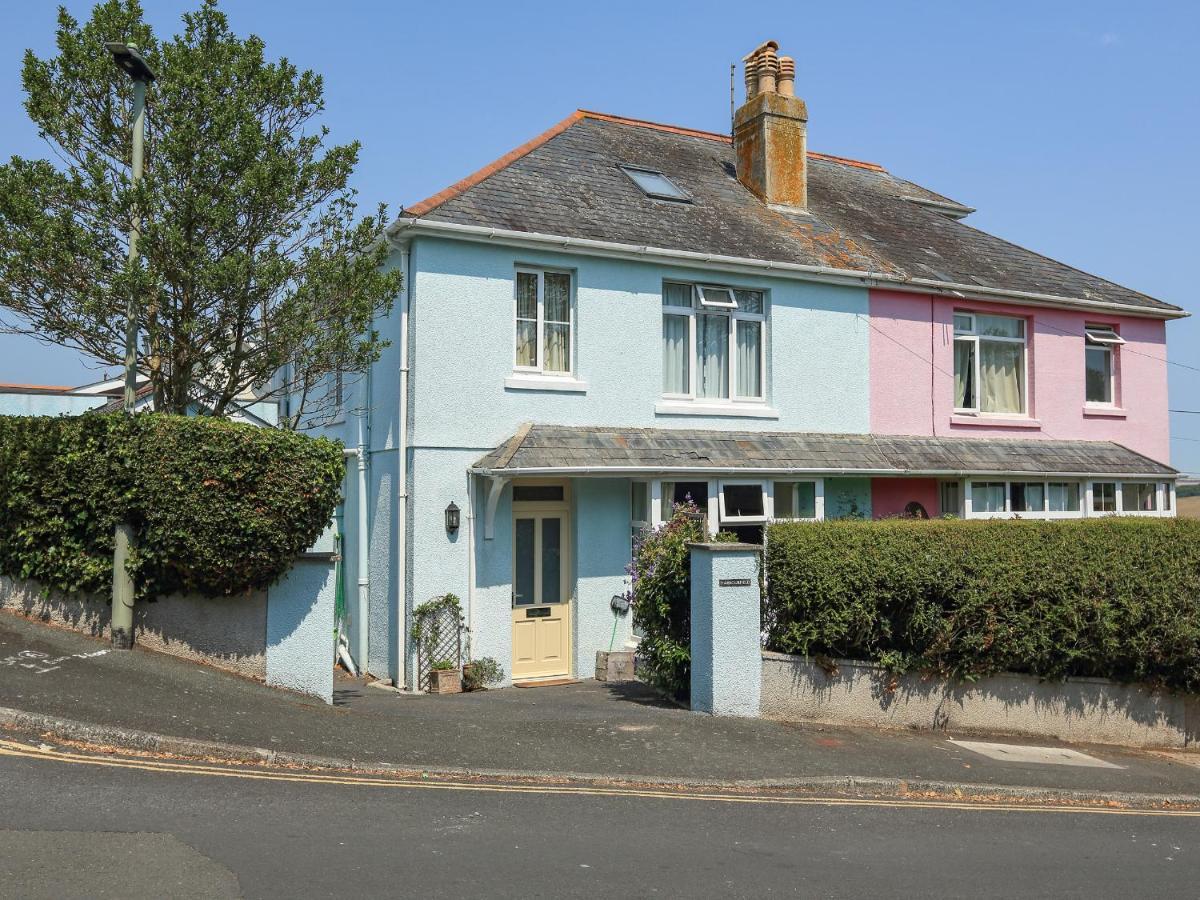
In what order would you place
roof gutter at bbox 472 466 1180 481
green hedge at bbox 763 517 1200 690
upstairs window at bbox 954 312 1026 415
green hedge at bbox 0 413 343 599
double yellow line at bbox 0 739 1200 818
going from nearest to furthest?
double yellow line at bbox 0 739 1200 818 → green hedge at bbox 0 413 343 599 → green hedge at bbox 763 517 1200 690 → roof gutter at bbox 472 466 1180 481 → upstairs window at bbox 954 312 1026 415

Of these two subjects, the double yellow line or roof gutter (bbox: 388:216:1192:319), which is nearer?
the double yellow line

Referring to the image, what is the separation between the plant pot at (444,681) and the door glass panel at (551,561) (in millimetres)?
1834

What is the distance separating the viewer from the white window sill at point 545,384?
45.4 ft

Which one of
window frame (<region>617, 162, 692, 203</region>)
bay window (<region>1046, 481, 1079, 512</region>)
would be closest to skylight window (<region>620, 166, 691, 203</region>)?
window frame (<region>617, 162, 692, 203</region>)

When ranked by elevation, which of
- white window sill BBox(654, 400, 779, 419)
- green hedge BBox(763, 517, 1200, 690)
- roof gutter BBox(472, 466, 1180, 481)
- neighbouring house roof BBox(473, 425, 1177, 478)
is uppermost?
white window sill BBox(654, 400, 779, 419)

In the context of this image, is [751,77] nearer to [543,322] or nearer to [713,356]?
[713,356]

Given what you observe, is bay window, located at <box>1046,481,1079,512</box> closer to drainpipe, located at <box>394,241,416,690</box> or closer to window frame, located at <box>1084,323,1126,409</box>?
window frame, located at <box>1084,323,1126,409</box>

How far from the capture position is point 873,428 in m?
16.6

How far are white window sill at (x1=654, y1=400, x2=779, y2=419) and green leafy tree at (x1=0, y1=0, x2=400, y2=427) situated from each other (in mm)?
5017

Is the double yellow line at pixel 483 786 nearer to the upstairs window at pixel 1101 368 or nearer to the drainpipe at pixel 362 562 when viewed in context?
the drainpipe at pixel 362 562

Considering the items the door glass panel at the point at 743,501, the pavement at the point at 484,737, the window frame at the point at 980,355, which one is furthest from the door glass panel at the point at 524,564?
the window frame at the point at 980,355

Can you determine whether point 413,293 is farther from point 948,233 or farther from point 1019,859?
point 948,233

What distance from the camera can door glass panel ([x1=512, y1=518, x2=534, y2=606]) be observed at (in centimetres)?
1417

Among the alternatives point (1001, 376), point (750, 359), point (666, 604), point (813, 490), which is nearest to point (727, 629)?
point (666, 604)
